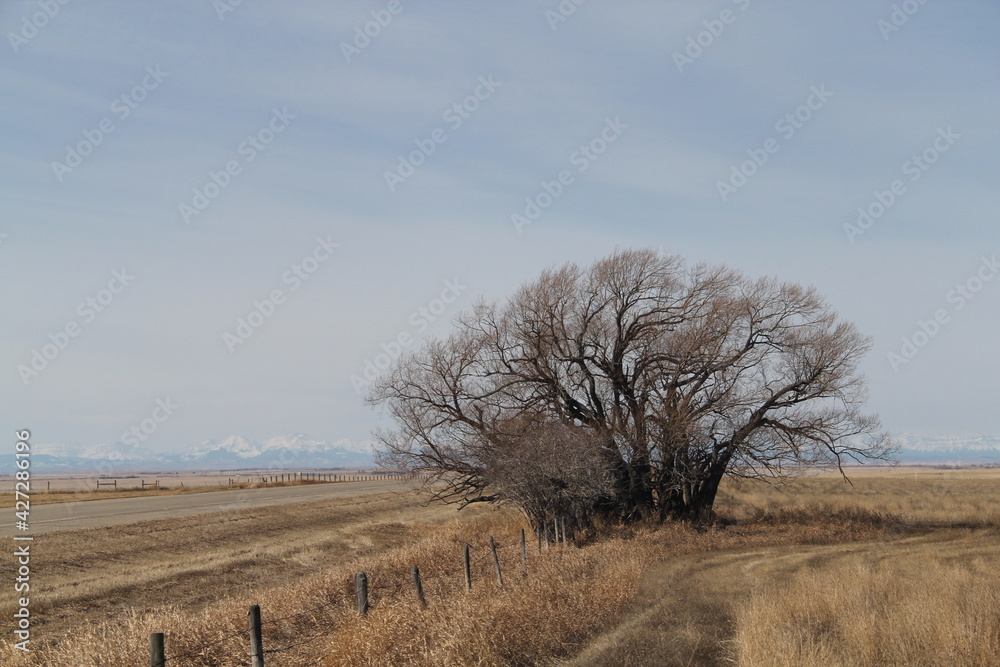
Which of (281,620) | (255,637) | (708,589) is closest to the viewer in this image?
(255,637)

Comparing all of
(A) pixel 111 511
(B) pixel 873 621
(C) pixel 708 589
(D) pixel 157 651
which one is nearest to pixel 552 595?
(B) pixel 873 621

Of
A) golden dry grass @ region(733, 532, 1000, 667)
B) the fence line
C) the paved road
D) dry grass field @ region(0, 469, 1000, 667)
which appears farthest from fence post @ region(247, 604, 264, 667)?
the paved road

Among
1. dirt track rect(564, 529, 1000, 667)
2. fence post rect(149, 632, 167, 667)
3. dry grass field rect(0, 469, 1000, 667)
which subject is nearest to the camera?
fence post rect(149, 632, 167, 667)

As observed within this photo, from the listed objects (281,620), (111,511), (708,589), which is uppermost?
(111,511)

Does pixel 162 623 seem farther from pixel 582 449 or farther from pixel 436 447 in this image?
pixel 436 447

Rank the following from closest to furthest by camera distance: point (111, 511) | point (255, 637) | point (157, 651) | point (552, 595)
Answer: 1. point (157, 651)
2. point (255, 637)
3. point (552, 595)
4. point (111, 511)

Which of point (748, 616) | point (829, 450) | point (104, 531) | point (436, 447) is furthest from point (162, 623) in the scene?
point (829, 450)

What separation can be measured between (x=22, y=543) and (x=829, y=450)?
93.3 ft

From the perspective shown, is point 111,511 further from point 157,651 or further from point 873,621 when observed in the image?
point 873,621

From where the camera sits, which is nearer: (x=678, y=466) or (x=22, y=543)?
(x=22, y=543)

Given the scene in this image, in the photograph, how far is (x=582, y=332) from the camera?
28875 millimetres

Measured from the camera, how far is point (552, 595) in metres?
12.5

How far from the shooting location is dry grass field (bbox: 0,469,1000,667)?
10289 millimetres

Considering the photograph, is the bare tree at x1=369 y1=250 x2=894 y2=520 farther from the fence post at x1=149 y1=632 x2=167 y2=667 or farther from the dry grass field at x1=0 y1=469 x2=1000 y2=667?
the fence post at x1=149 y1=632 x2=167 y2=667
